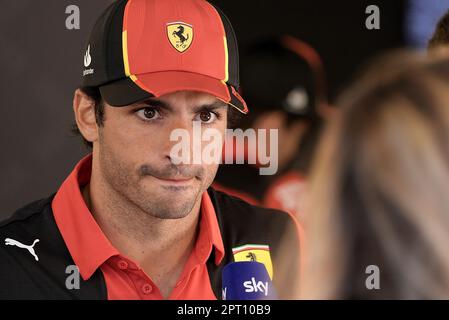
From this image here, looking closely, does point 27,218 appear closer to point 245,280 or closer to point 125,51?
point 125,51

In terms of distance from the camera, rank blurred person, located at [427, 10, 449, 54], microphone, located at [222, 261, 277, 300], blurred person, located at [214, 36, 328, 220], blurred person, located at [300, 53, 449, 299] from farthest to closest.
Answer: blurred person, located at [214, 36, 328, 220]
blurred person, located at [427, 10, 449, 54]
microphone, located at [222, 261, 277, 300]
blurred person, located at [300, 53, 449, 299]

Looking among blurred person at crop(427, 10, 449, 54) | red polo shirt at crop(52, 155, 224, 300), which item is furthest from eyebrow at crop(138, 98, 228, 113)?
blurred person at crop(427, 10, 449, 54)

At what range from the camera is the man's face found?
125cm

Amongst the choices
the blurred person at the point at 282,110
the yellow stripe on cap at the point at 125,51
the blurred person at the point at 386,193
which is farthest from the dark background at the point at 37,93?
the blurred person at the point at 386,193

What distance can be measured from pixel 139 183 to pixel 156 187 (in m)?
0.03

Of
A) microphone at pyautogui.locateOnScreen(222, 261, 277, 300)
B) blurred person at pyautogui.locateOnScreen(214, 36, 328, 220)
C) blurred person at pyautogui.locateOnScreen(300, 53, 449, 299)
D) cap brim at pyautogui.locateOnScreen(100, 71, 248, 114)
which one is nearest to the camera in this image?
blurred person at pyautogui.locateOnScreen(300, 53, 449, 299)

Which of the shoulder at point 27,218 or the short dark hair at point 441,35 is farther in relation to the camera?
the short dark hair at point 441,35

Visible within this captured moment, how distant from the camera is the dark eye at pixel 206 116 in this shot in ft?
4.22

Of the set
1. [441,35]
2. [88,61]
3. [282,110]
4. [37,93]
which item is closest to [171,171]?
[88,61]

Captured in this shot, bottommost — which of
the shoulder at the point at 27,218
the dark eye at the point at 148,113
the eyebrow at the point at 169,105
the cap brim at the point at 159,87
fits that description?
the shoulder at the point at 27,218

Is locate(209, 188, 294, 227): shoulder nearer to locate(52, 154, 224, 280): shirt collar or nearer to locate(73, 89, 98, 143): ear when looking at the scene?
locate(52, 154, 224, 280): shirt collar

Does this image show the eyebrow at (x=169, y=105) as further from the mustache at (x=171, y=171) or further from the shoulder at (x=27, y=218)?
the shoulder at (x=27, y=218)

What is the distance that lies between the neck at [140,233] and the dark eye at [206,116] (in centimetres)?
20
